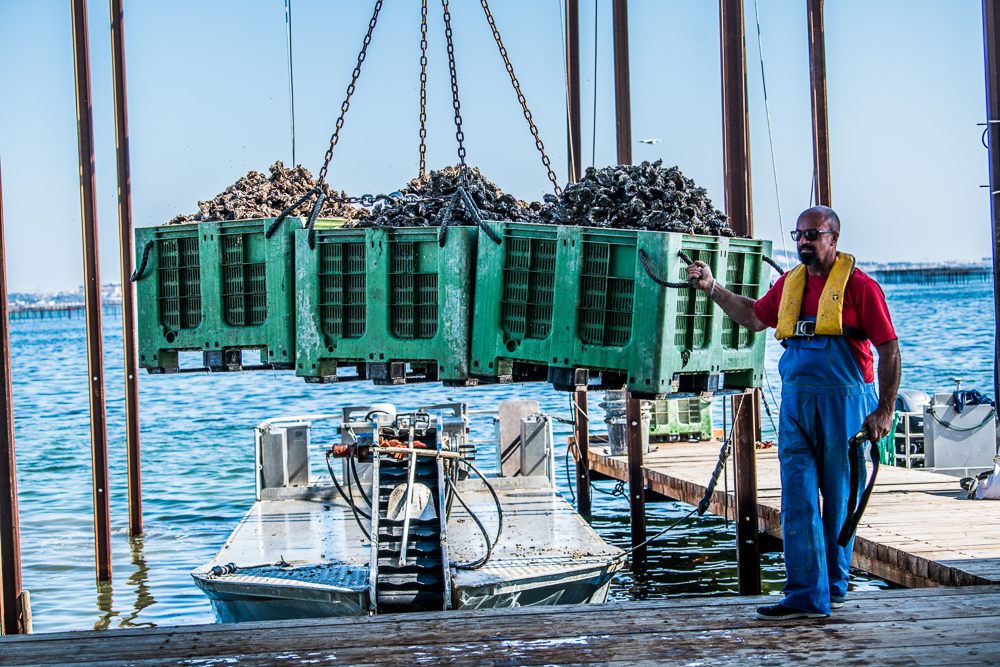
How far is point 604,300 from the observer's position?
5.69m

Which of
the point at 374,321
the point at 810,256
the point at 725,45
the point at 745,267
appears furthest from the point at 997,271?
the point at 374,321

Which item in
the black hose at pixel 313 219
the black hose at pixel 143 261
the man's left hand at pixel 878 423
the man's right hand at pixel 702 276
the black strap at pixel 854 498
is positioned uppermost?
the black hose at pixel 313 219

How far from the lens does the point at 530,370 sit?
20.1 feet

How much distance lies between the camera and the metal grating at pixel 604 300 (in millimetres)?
5680

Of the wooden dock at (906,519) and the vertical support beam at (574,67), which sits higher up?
the vertical support beam at (574,67)

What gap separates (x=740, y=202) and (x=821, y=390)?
13.7 ft

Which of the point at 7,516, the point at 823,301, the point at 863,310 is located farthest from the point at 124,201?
the point at 863,310

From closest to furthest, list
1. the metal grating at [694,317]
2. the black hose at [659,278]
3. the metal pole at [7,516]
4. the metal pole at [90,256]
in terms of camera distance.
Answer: the black hose at [659,278] < the metal grating at [694,317] < the metal pole at [7,516] < the metal pole at [90,256]

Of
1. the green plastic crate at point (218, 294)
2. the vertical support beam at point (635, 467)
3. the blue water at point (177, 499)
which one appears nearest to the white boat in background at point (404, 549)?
the vertical support beam at point (635, 467)

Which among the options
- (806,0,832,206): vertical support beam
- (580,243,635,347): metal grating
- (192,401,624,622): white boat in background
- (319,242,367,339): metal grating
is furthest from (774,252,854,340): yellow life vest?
(806,0,832,206): vertical support beam

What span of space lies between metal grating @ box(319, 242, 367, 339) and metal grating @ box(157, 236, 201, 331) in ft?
3.19

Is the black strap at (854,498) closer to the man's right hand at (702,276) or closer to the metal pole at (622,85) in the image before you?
the man's right hand at (702,276)

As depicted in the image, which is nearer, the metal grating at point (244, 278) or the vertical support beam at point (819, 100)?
the metal grating at point (244, 278)

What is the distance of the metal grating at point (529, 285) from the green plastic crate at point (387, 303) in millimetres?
238
